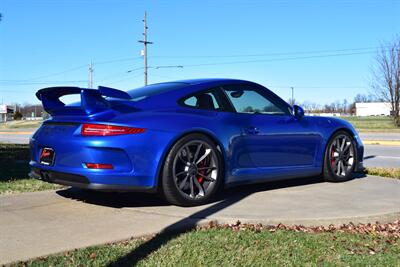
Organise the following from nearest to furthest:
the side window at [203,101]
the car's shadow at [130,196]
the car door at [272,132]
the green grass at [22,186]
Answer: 1. the car's shadow at [130,196]
2. the side window at [203,101]
3. the car door at [272,132]
4. the green grass at [22,186]

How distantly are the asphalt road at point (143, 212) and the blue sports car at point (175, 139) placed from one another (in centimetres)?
26

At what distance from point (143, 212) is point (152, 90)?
1465mm

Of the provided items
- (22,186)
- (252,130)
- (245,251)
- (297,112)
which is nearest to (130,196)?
(252,130)

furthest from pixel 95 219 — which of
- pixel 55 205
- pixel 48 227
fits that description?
pixel 55 205

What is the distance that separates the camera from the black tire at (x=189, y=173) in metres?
4.65

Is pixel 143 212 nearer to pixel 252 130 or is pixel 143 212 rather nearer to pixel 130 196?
pixel 130 196

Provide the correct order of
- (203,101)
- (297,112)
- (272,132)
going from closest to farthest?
1. (203,101)
2. (272,132)
3. (297,112)

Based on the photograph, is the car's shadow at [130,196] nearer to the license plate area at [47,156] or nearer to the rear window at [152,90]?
the license plate area at [47,156]

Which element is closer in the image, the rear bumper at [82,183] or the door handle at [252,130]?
the rear bumper at [82,183]

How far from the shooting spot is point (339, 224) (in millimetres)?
4355

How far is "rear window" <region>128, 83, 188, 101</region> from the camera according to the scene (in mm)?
5049

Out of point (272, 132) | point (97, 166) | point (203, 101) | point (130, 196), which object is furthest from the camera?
point (272, 132)

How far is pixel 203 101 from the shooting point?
207 inches

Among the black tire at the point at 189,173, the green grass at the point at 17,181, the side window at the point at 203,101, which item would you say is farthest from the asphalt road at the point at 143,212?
the side window at the point at 203,101
